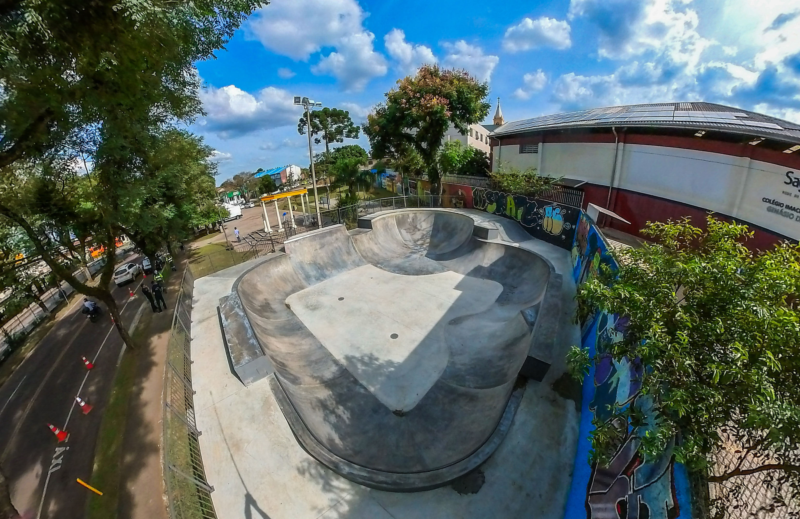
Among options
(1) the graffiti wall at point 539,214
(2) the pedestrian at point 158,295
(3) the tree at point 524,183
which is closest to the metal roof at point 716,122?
(3) the tree at point 524,183

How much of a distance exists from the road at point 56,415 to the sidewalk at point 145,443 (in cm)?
109

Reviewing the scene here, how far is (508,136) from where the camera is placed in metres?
25.8

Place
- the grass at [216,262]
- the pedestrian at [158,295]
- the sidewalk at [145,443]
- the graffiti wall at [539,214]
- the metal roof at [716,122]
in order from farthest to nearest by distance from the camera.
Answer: the grass at [216,262] < the pedestrian at [158,295] < the graffiti wall at [539,214] < the metal roof at [716,122] < the sidewalk at [145,443]

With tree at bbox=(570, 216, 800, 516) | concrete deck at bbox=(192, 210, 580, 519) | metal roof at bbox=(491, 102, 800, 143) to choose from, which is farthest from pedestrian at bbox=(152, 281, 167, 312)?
metal roof at bbox=(491, 102, 800, 143)

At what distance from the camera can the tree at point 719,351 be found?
2.40 meters

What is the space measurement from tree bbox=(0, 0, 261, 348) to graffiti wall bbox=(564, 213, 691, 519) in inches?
342

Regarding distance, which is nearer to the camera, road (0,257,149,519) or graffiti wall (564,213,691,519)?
graffiti wall (564,213,691,519)

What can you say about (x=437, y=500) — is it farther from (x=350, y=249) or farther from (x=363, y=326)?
(x=350, y=249)

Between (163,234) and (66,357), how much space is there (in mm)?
8287

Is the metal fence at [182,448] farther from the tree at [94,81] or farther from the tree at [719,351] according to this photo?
the tree at [719,351]

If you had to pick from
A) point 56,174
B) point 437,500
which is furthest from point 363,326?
point 56,174

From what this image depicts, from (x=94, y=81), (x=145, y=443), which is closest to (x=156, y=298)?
(x=145, y=443)

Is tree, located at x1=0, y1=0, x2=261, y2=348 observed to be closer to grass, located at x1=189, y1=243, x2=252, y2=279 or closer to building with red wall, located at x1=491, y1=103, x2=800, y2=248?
grass, located at x1=189, y1=243, x2=252, y2=279

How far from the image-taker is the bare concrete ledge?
236 inches
